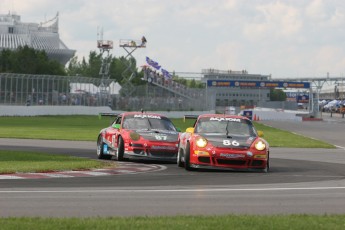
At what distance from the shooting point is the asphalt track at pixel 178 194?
12094 mm

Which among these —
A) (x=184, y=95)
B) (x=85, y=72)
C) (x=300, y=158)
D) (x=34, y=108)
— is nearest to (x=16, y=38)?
(x=85, y=72)

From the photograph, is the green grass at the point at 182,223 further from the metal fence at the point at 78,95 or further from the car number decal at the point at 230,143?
the metal fence at the point at 78,95

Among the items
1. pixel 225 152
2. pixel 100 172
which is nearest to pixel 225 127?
pixel 225 152

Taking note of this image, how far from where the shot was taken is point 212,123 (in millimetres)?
21891

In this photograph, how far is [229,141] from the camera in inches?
805

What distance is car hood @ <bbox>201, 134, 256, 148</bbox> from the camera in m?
20.4

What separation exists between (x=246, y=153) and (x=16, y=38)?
15157 cm

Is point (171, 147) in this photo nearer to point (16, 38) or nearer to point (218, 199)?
point (218, 199)

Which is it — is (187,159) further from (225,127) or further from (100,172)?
(100,172)

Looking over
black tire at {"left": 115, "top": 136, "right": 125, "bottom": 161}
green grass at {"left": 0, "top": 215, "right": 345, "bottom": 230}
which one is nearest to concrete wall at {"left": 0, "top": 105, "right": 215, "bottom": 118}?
black tire at {"left": 115, "top": 136, "right": 125, "bottom": 161}

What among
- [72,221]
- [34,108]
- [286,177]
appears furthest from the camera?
[34,108]

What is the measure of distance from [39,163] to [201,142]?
11.4ft

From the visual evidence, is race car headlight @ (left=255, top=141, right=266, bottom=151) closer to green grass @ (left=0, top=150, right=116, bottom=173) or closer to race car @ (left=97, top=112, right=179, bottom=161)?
green grass @ (left=0, top=150, right=116, bottom=173)

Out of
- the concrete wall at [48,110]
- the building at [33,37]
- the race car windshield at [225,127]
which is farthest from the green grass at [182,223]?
the building at [33,37]
